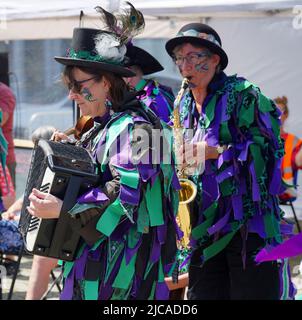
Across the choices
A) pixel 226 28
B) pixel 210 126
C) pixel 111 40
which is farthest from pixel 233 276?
pixel 226 28

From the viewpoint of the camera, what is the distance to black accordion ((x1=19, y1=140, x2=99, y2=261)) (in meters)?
2.78

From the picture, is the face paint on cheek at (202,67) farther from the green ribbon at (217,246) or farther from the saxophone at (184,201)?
the green ribbon at (217,246)

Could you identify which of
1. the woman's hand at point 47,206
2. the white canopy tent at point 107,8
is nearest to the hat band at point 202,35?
the white canopy tent at point 107,8

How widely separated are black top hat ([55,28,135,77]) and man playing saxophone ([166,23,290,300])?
0.83 m

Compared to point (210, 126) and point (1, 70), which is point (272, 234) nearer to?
point (210, 126)

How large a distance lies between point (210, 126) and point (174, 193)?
2.77 ft

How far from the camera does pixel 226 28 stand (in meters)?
6.98

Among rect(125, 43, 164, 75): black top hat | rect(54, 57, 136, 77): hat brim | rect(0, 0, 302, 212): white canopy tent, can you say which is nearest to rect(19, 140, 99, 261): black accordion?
rect(54, 57, 136, 77): hat brim

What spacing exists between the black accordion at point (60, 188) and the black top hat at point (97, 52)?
1.15ft

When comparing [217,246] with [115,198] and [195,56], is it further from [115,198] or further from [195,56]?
[115,198]

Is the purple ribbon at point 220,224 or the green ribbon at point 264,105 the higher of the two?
the green ribbon at point 264,105

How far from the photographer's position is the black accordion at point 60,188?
2777mm

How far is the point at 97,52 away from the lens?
3027 mm
